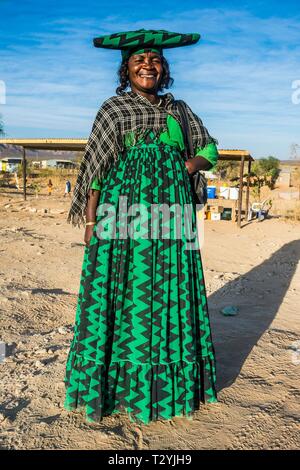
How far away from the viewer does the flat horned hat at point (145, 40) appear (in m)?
2.06

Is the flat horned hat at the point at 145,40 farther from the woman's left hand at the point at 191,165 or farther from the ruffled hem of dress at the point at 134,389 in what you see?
the ruffled hem of dress at the point at 134,389

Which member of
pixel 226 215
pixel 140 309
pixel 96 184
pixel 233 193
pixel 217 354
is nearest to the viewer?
pixel 140 309

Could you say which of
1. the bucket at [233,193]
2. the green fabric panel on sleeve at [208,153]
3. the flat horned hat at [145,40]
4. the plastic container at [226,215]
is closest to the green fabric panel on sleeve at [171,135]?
the green fabric panel on sleeve at [208,153]

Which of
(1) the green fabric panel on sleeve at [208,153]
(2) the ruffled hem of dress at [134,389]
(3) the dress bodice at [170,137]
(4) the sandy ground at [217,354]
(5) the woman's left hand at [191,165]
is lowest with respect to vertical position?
(4) the sandy ground at [217,354]

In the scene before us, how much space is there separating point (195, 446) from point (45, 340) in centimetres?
169

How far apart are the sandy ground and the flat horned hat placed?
71.3 inches

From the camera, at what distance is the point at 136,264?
2.07m

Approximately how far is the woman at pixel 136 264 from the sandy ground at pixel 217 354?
133 mm

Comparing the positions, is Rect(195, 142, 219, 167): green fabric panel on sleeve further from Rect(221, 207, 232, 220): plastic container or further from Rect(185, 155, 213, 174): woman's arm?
Rect(221, 207, 232, 220): plastic container

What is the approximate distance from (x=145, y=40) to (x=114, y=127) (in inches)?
16.7

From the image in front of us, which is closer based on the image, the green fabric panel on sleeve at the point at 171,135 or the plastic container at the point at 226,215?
the green fabric panel on sleeve at the point at 171,135

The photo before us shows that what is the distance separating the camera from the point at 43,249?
22.8 feet

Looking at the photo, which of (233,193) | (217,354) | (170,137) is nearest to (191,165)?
(170,137)

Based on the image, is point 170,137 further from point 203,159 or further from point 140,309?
point 140,309
